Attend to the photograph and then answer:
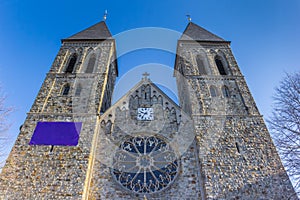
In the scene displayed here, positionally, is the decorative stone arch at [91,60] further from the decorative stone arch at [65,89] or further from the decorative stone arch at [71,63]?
the decorative stone arch at [65,89]

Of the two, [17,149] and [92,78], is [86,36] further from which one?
[17,149]

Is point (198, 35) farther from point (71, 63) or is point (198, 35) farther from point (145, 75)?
point (71, 63)

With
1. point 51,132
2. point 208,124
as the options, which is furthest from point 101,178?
point 208,124

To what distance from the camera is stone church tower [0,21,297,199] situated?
9273mm

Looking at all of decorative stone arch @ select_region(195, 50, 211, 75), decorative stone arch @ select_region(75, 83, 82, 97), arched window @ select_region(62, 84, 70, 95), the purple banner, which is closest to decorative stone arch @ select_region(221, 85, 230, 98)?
decorative stone arch @ select_region(195, 50, 211, 75)

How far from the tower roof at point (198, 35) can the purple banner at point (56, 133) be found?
11342 millimetres

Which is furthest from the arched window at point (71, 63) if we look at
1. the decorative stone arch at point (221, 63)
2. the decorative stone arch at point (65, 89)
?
the decorative stone arch at point (221, 63)

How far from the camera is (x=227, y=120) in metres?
11.8

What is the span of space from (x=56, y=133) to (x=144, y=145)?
14.3 feet

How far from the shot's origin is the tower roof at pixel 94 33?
17630mm

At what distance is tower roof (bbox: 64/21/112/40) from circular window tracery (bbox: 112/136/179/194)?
32.8ft

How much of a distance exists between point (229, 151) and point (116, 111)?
20.2 ft

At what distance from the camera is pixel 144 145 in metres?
11.0

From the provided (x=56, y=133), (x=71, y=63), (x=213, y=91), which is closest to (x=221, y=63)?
(x=213, y=91)
